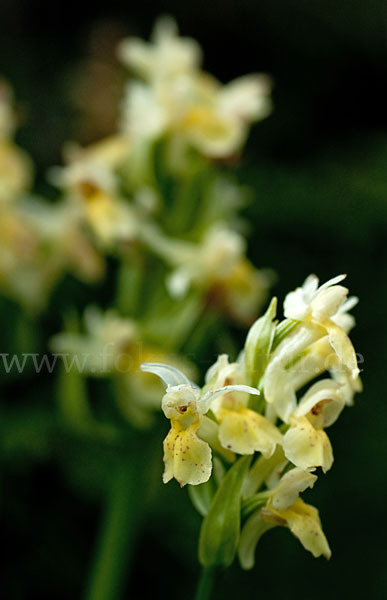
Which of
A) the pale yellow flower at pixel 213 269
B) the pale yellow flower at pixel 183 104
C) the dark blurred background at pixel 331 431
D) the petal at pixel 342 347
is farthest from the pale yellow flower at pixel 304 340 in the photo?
the dark blurred background at pixel 331 431

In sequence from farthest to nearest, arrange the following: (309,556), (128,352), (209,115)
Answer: (309,556) < (209,115) < (128,352)

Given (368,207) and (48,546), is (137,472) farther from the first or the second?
(368,207)

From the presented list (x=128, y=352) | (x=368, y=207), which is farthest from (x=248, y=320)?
(x=368, y=207)

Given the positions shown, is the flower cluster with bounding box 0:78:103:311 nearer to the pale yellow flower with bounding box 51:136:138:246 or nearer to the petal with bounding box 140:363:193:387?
the pale yellow flower with bounding box 51:136:138:246

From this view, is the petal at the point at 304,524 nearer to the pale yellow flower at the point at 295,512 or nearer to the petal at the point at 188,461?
the pale yellow flower at the point at 295,512

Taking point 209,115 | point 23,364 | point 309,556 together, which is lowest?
point 309,556

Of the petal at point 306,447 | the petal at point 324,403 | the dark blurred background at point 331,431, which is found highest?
the dark blurred background at point 331,431
